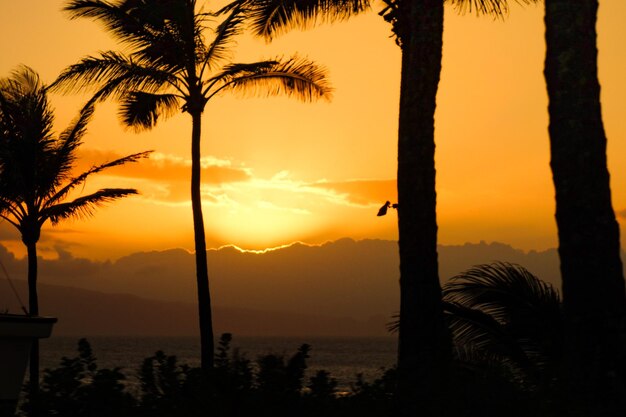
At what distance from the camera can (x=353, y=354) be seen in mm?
177625

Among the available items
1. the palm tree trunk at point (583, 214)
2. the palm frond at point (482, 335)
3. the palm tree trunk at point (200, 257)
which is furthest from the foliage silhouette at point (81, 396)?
the palm tree trunk at point (200, 257)

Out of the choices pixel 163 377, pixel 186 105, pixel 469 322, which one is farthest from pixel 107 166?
pixel 163 377

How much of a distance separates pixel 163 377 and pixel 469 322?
5.14 meters

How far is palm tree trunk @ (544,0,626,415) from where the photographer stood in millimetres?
8680

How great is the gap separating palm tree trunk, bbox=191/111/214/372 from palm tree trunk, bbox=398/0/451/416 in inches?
497

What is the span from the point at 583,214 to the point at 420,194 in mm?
3378

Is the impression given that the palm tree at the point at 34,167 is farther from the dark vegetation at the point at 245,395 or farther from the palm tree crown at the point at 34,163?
the dark vegetation at the point at 245,395

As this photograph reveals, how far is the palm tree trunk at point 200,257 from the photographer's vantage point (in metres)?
24.1

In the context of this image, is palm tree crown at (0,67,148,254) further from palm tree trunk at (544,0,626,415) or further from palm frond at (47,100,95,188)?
palm tree trunk at (544,0,626,415)

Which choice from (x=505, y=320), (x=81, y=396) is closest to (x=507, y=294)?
(x=505, y=320)

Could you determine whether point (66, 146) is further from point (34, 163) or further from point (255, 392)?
point (255, 392)

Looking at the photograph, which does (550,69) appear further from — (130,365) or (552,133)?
(130,365)

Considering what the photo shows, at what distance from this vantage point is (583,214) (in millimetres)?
8891

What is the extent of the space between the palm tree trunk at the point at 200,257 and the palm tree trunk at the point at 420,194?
1261 centimetres
